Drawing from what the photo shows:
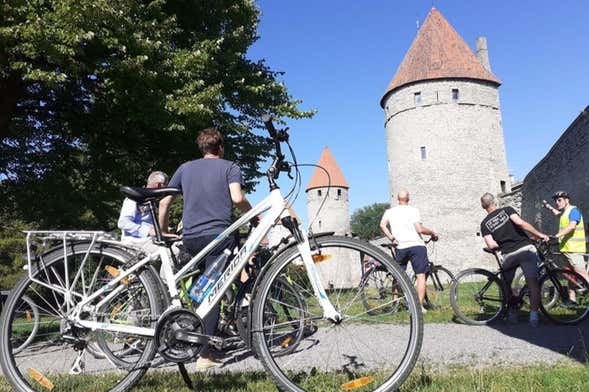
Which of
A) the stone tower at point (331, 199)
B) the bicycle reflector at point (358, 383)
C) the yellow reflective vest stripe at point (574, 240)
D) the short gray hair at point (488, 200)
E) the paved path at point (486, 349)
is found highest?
the stone tower at point (331, 199)

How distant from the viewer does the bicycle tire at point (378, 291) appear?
2.66 m

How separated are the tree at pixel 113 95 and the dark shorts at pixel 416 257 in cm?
513

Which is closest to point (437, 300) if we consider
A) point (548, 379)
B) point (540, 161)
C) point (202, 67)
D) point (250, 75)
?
point (548, 379)

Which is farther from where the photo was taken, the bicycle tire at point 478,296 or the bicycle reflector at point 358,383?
the bicycle tire at point 478,296

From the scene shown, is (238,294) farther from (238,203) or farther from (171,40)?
(171,40)

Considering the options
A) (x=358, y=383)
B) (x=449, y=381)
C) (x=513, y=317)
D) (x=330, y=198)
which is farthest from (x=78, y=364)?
(x=330, y=198)

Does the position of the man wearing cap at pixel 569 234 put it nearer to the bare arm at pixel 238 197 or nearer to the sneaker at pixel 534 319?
the sneaker at pixel 534 319

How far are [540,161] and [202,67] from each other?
17.6 meters

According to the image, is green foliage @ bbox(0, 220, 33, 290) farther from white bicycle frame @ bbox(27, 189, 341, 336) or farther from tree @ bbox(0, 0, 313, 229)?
white bicycle frame @ bbox(27, 189, 341, 336)

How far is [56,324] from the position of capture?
2885mm

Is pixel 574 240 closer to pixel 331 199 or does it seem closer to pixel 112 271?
pixel 112 271

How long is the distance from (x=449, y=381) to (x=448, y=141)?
109 ft

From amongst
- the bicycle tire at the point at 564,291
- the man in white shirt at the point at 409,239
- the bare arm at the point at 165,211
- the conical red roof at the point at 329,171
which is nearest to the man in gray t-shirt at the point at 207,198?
the bare arm at the point at 165,211

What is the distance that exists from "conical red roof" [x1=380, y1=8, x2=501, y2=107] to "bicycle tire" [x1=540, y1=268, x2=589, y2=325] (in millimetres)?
31252
